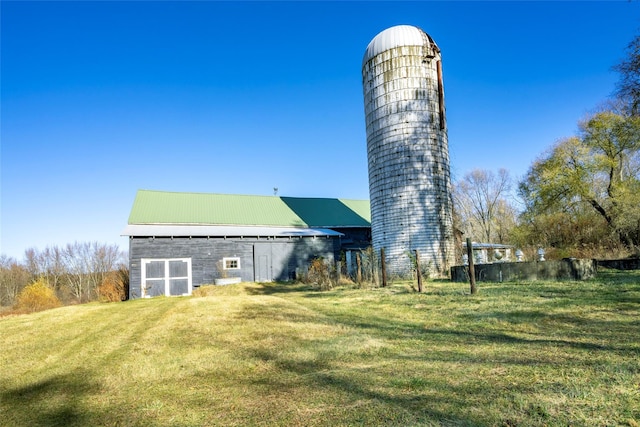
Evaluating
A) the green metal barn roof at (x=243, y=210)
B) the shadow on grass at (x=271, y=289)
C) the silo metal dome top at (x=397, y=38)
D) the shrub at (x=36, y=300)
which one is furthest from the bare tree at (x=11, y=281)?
the silo metal dome top at (x=397, y=38)

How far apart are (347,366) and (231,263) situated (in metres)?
18.7

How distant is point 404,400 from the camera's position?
13.8 feet

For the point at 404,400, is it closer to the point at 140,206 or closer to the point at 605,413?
the point at 605,413

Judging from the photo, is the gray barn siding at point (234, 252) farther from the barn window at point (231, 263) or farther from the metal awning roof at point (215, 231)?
the metal awning roof at point (215, 231)

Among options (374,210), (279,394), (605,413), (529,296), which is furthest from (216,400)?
(374,210)

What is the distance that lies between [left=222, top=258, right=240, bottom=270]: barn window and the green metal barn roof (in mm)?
3483

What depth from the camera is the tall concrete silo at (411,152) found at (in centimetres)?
1961

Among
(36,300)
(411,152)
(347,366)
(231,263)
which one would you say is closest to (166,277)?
(231,263)

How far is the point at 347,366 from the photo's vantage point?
575cm

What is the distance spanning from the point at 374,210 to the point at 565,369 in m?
16.7

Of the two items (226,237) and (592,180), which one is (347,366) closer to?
(226,237)

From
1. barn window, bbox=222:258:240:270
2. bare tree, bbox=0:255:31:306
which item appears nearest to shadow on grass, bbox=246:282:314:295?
barn window, bbox=222:258:240:270

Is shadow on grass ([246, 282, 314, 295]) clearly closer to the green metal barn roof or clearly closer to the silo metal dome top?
the green metal barn roof

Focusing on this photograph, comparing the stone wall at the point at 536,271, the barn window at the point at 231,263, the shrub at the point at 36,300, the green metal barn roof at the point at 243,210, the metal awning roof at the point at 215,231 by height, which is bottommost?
the shrub at the point at 36,300
